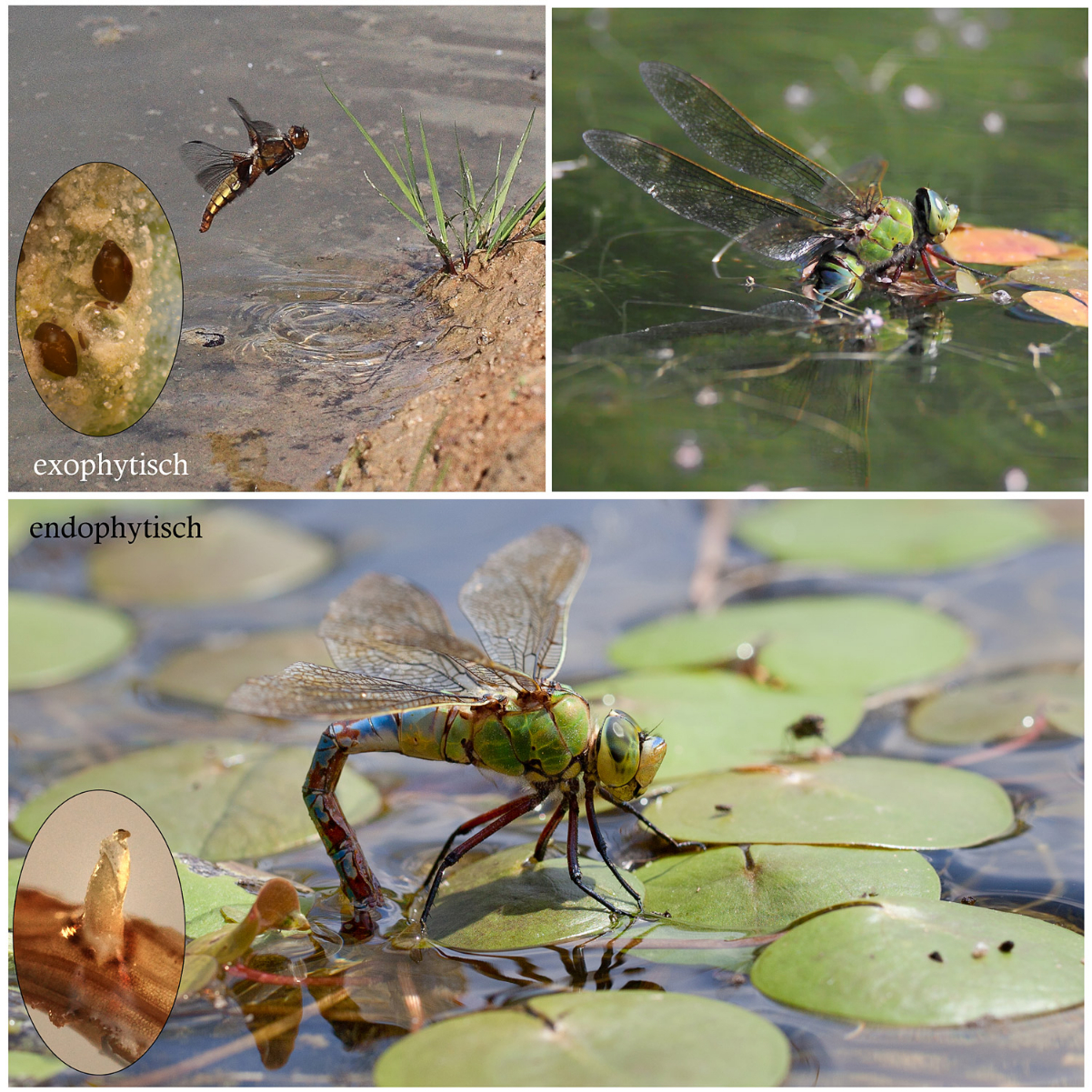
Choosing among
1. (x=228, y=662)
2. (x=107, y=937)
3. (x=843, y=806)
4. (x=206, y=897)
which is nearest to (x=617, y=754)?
(x=843, y=806)

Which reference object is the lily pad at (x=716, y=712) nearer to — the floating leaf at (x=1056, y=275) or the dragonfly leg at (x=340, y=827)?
the dragonfly leg at (x=340, y=827)

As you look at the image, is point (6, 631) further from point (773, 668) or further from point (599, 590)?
point (773, 668)

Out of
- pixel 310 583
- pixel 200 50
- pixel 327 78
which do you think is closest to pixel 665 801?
pixel 310 583

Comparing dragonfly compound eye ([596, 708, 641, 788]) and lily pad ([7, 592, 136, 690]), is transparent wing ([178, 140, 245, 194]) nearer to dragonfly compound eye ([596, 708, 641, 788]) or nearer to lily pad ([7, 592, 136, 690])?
lily pad ([7, 592, 136, 690])

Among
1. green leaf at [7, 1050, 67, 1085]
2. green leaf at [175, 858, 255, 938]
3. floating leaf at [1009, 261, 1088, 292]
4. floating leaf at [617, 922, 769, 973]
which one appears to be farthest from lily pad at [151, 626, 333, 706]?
floating leaf at [1009, 261, 1088, 292]

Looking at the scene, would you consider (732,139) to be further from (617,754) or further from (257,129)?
(617,754)

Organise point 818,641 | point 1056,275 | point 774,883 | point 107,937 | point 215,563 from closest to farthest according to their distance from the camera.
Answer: point 107,937 < point 774,883 < point 1056,275 < point 818,641 < point 215,563
